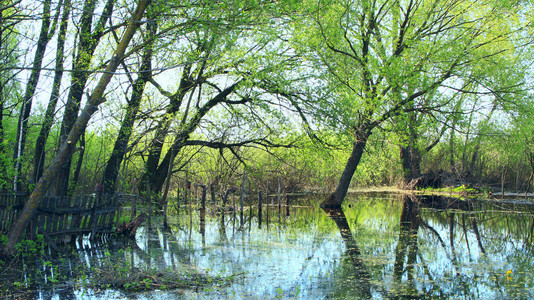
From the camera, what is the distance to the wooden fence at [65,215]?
7.79 m

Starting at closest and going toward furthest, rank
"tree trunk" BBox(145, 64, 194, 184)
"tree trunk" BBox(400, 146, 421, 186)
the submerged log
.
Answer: the submerged log
"tree trunk" BBox(145, 64, 194, 184)
"tree trunk" BBox(400, 146, 421, 186)

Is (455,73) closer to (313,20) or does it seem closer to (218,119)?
(313,20)

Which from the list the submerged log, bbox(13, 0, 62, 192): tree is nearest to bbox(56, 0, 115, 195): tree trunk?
bbox(13, 0, 62, 192): tree

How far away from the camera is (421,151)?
975 inches

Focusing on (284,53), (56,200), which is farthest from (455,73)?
(56,200)

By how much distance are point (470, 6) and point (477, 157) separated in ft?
45.1

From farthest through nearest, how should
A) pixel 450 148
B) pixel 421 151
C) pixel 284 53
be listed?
1. pixel 450 148
2. pixel 421 151
3. pixel 284 53

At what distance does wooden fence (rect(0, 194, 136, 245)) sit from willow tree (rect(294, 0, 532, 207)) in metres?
7.07

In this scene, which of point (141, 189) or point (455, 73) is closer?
point (141, 189)

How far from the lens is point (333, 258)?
340 inches

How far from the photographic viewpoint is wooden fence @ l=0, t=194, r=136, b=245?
7785 mm

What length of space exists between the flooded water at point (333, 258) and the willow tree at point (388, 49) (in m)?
3.83

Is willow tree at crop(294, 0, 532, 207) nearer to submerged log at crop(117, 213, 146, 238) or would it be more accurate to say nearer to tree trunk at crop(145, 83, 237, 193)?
tree trunk at crop(145, 83, 237, 193)

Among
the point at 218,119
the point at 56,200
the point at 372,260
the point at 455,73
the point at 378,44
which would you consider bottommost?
the point at 372,260
